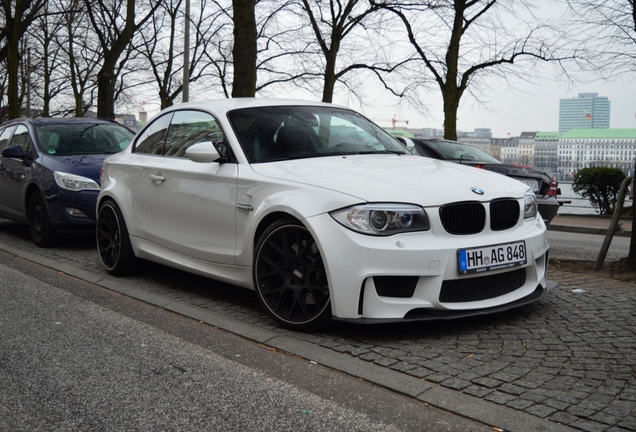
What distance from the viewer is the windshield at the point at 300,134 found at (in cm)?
559

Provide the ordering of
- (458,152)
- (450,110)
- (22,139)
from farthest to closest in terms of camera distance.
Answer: (450,110) → (458,152) → (22,139)

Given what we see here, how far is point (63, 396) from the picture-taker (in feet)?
12.4

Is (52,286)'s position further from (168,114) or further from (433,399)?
(433,399)

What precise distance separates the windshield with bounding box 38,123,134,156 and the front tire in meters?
A: 5.53

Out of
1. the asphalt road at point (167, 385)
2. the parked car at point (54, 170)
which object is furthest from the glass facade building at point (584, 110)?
the asphalt road at point (167, 385)

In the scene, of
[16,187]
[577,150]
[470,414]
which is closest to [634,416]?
[470,414]

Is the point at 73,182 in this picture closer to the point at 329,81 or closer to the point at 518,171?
the point at 518,171

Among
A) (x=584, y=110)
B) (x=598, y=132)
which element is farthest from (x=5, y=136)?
(x=584, y=110)

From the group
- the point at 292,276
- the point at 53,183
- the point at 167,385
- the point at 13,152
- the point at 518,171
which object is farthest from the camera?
the point at 518,171

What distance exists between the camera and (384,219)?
453 cm

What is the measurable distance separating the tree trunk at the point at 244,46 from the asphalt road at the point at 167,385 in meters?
6.71

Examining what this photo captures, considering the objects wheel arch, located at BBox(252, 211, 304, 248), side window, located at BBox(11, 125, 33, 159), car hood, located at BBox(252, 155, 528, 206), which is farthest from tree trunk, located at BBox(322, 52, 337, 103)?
wheel arch, located at BBox(252, 211, 304, 248)

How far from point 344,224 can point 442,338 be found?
3.13ft

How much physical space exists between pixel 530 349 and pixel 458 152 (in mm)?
7854
